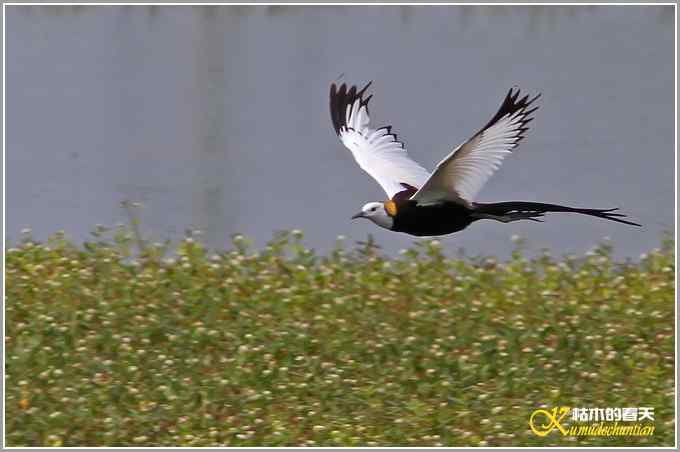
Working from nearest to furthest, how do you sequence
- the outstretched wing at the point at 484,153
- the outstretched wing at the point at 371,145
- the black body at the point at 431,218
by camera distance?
the outstretched wing at the point at 484,153 < the black body at the point at 431,218 < the outstretched wing at the point at 371,145

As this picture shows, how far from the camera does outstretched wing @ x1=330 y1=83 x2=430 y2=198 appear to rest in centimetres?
713

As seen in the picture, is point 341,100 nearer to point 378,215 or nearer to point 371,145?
point 371,145

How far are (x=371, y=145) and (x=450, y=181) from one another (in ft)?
3.59

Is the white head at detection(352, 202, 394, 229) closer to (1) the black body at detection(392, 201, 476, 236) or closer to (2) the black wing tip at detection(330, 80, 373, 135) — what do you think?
(1) the black body at detection(392, 201, 476, 236)

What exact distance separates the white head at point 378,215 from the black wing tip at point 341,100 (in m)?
0.96

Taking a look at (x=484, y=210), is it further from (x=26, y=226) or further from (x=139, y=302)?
(x=26, y=226)

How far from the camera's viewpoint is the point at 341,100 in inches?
299

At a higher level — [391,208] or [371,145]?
[371,145]

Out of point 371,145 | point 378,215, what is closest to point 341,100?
point 371,145

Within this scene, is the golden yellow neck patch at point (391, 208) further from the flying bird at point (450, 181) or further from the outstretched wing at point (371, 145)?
the outstretched wing at point (371, 145)

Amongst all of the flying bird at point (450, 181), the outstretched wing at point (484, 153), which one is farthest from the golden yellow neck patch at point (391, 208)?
the outstretched wing at point (484, 153)

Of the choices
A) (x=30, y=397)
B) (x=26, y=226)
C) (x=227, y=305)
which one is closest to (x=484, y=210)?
(x=227, y=305)

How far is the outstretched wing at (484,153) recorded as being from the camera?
6219mm

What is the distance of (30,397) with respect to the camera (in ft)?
22.3
